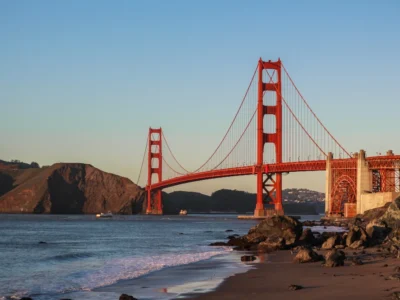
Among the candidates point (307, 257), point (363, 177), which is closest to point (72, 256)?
point (307, 257)

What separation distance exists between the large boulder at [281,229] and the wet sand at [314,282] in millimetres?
10797

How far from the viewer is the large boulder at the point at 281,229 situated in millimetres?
39156

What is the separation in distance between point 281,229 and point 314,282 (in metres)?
19.7

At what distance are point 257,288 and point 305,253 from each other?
7.31m

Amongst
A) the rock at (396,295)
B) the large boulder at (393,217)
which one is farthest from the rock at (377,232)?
the rock at (396,295)

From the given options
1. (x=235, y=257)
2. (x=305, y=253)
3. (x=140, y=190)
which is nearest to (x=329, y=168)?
(x=235, y=257)

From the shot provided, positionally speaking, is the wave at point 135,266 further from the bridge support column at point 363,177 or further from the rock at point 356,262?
the bridge support column at point 363,177

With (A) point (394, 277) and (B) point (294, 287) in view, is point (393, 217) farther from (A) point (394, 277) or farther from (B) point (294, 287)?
(B) point (294, 287)

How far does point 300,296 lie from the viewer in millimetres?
18234

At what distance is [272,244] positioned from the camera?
38219 millimetres

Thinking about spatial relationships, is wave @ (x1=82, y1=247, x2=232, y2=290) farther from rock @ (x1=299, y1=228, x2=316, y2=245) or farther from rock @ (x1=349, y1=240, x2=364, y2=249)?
rock @ (x1=349, y1=240, x2=364, y2=249)

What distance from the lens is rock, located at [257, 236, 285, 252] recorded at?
3781 centimetres

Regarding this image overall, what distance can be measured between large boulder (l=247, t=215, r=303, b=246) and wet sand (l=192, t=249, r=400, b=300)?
10.8 metres

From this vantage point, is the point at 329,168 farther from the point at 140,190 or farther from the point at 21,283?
the point at 140,190
